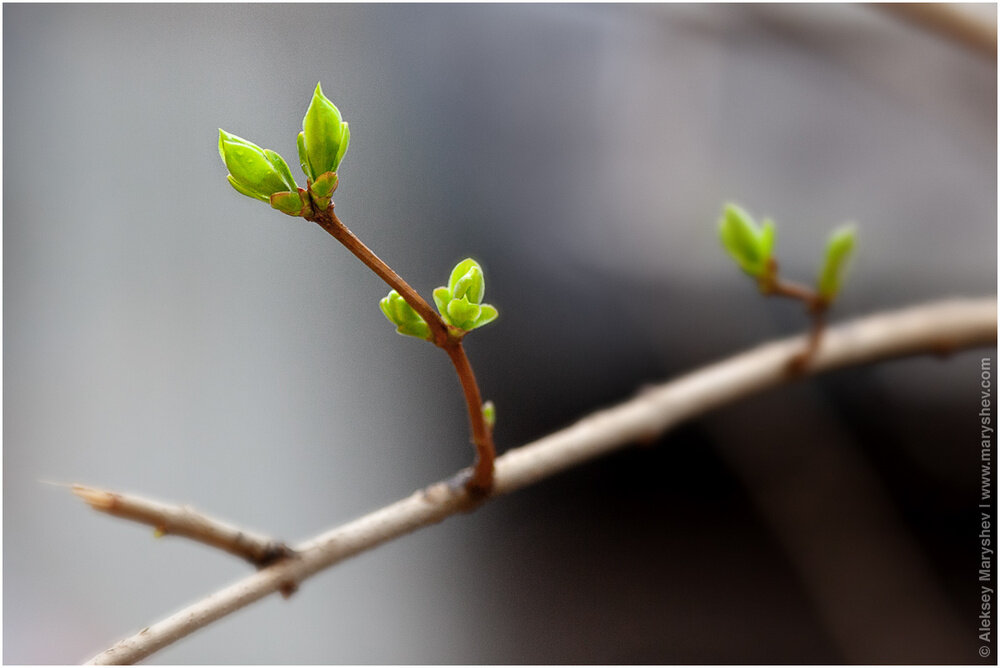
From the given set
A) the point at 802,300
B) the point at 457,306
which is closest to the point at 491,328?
the point at 802,300

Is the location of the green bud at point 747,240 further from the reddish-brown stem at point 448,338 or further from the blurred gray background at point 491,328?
the blurred gray background at point 491,328

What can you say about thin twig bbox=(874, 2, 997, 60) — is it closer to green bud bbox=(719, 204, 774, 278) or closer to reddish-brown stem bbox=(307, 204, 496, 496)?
green bud bbox=(719, 204, 774, 278)

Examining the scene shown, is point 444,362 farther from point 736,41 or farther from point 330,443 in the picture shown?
point 736,41

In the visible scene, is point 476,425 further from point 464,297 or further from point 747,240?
point 747,240

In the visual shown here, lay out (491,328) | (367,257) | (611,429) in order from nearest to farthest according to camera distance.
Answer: (367,257) → (611,429) → (491,328)

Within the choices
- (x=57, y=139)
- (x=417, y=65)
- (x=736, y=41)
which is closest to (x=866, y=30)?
(x=736, y=41)
